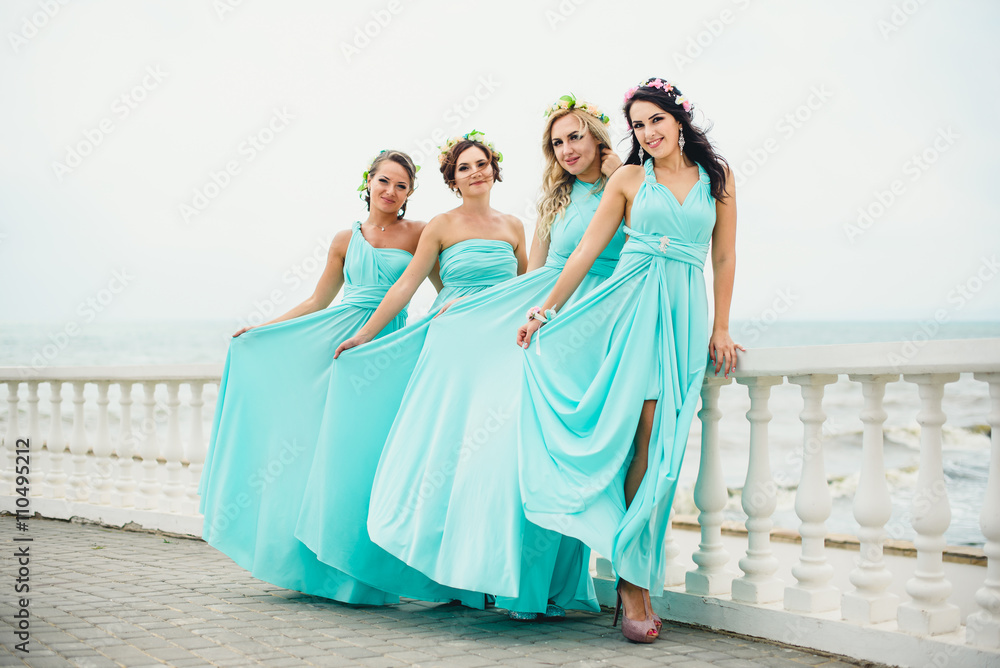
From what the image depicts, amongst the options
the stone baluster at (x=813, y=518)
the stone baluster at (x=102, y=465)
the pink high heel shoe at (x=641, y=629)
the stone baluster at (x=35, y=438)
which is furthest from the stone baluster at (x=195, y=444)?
the stone baluster at (x=813, y=518)

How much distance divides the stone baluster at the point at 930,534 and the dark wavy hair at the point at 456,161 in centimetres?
237

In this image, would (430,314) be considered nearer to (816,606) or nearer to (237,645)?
(237,645)

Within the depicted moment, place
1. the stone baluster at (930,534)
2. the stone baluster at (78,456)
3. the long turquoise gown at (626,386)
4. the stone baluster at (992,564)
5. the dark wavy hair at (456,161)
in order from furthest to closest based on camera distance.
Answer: the stone baluster at (78,456), the dark wavy hair at (456,161), the long turquoise gown at (626,386), the stone baluster at (930,534), the stone baluster at (992,564)

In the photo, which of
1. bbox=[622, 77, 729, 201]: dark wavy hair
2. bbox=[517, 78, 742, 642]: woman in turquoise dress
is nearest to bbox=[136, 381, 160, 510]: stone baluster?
bbox=[517, 78, 742, 642]: woman in turquoise dress

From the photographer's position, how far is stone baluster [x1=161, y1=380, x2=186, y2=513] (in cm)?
580

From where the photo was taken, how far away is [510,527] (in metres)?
3.21

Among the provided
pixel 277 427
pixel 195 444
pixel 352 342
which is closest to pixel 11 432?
pixel 195 444

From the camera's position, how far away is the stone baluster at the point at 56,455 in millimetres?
6473

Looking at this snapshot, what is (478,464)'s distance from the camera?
11.3ft

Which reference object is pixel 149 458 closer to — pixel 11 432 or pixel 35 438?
pixel 35 438

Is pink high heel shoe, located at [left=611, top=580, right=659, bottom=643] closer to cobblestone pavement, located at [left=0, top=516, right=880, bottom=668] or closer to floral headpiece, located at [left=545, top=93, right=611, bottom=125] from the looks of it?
cobblestone pavement, located at [left=0, top=516, right=880, bottom=668]

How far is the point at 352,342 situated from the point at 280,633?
1444 millimetres

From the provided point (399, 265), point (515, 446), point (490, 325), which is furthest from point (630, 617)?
point (399, 265)

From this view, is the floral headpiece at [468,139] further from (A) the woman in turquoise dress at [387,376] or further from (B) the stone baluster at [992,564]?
(B) the stone baluster at [992,564]
